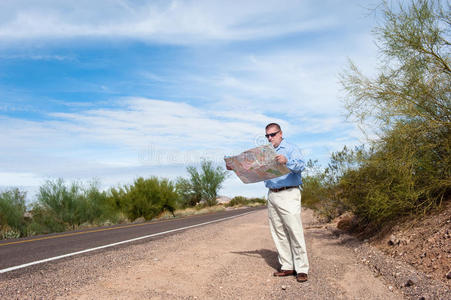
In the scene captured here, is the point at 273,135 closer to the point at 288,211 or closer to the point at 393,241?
the point at 288,211

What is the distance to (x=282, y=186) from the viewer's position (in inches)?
205

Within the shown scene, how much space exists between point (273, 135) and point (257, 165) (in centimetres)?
53

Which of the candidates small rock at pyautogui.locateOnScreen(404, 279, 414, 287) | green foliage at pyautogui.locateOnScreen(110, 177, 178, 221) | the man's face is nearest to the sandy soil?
small rock at pyautogui.locateOnScreen(404, 279, 414, 287)

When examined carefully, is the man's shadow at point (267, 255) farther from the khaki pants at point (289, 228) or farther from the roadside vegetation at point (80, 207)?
the roadside vegetation at point (80, 207)

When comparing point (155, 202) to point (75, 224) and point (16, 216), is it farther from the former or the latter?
point (16, 216)

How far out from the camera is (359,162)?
8578mm

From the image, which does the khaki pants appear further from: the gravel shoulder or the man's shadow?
the man's shadow

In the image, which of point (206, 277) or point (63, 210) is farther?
point (63, 210)

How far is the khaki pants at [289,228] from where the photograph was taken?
5.09 m

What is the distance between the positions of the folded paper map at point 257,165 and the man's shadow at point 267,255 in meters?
1.60

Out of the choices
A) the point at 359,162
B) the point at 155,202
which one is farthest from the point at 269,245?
the point at 155,202

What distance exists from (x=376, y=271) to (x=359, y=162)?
11.3 feet

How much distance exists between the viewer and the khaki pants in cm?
509

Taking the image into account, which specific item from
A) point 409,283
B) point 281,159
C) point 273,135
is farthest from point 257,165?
point 409,283
